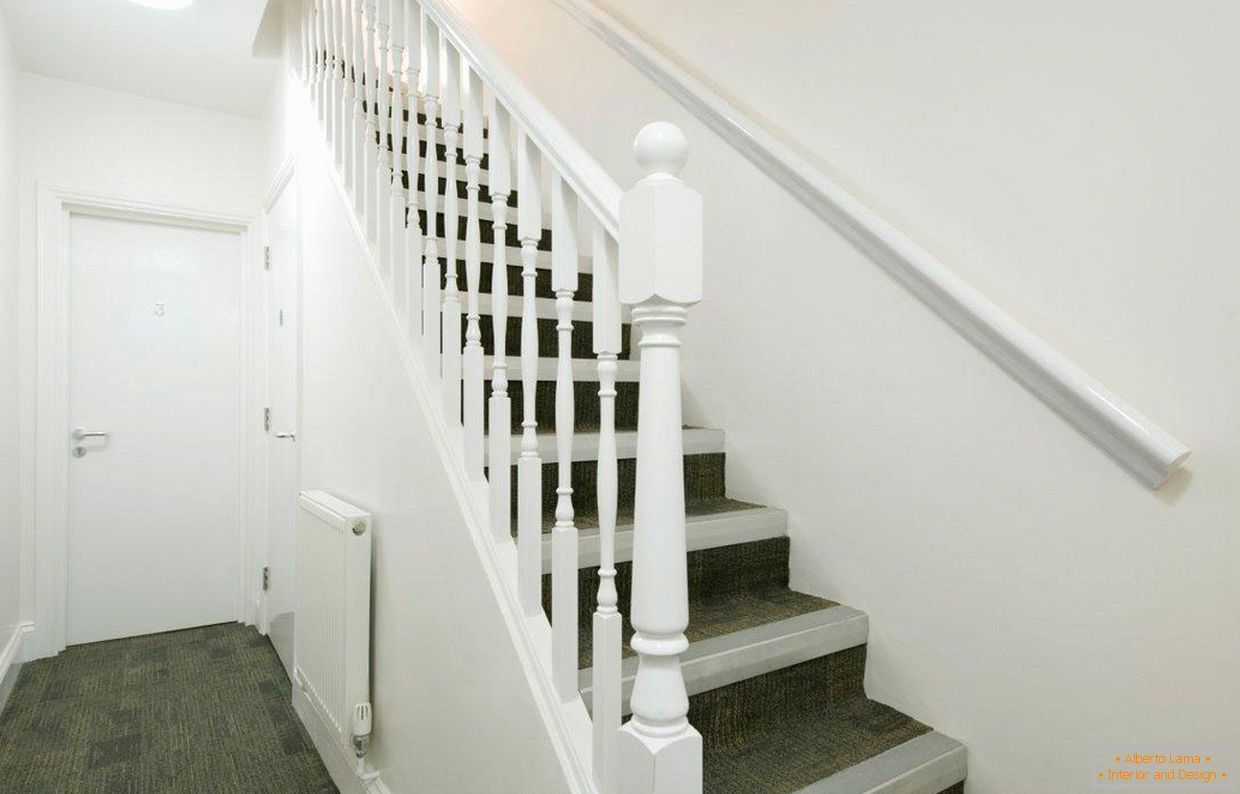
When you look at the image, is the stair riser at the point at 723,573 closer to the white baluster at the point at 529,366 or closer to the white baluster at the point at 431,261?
the white baluster at the point at 529,366

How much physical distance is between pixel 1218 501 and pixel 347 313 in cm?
208

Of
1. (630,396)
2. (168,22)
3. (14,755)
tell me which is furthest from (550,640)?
(168,22)

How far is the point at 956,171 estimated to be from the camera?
1.39m

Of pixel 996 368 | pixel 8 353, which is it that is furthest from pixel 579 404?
pixel 8 353

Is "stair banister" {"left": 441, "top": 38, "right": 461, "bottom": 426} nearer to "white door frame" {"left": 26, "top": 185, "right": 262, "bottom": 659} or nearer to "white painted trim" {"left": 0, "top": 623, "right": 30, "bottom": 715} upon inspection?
"white painted trim" {"left": 0, "top": 623, "right": 30, "bottom": 715}

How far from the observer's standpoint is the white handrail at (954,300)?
42.6 inches

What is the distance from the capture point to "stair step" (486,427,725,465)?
1.58 meters

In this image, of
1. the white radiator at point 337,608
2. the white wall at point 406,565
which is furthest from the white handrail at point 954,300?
the white radiator at point 337,608

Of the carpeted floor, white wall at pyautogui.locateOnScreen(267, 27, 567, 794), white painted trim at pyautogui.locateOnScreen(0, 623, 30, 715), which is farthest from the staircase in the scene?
white painted trim at pyautogui.locateOnScreen(0, 623, 30, 715)

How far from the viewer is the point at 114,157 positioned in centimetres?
323

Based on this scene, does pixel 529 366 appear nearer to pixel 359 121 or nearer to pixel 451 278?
pixel 451 278

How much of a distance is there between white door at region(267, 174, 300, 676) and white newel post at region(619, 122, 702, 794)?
7.73 feet

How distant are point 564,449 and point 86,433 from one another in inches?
127

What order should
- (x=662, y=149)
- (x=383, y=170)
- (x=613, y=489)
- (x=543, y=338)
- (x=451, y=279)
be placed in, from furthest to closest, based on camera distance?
(x=543, y=338) < (x=383, y=170) < (x=451, y=279) < (x=613, y=489) < (x=662, y=149)
